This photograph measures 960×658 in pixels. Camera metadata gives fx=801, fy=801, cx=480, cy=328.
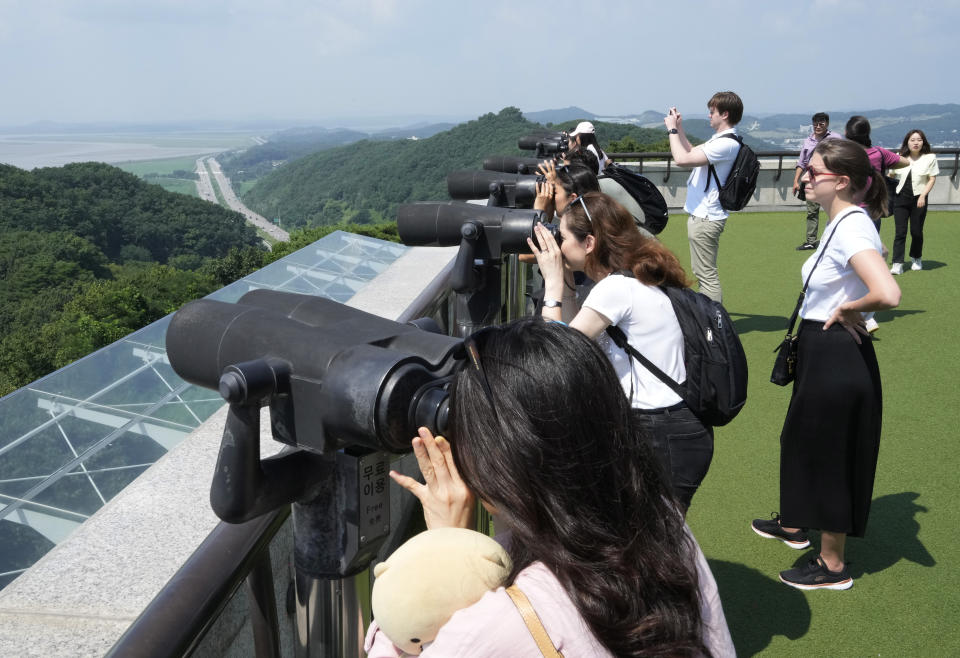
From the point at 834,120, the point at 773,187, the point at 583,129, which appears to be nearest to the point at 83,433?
the point at 583,129

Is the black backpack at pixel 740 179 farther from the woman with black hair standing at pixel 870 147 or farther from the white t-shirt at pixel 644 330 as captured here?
the white t-shirt at pixel 644 330

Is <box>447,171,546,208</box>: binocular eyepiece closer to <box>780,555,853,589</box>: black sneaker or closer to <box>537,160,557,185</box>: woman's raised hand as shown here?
<box>537,160,557,185</box>: woman's raised hand

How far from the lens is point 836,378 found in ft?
9.50

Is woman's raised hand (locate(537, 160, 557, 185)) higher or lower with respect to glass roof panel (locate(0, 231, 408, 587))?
higher

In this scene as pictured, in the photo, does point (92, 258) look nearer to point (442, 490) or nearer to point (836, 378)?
point (836, 378)

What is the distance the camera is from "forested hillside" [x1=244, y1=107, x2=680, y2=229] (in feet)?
105

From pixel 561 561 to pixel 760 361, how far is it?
193 inches

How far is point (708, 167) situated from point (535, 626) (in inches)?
185

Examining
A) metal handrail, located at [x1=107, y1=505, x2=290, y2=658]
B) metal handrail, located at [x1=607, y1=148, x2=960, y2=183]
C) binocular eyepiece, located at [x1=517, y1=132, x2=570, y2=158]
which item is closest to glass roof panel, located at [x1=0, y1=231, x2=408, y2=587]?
metal handrail, located at [x1=107, y1=505, x2=290, y2=658]

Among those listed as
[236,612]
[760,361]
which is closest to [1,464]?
[236,612]

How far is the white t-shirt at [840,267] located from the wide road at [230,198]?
89.1 metres

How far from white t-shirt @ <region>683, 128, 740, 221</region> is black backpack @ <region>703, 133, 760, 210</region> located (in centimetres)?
3

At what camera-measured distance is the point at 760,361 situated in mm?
5562

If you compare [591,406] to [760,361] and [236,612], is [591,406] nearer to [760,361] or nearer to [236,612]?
[236,612]
